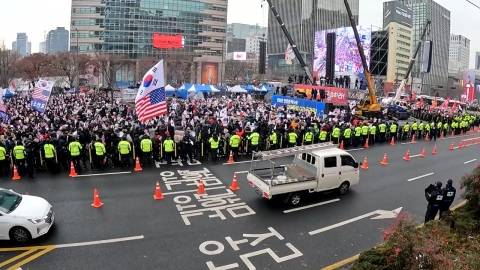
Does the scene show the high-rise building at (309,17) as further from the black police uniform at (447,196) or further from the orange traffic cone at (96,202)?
the orange traffic cone at (96,202)

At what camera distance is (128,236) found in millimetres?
9797

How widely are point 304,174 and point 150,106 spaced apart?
7.59 m

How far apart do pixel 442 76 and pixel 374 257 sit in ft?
478

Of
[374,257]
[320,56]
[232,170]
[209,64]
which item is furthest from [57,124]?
[209,64]

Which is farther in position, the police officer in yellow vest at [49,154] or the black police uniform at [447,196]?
the police officer in yellow vest at [49,154]

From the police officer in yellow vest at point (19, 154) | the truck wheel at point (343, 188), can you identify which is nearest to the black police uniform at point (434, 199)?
the truck wheel at point (343, 188)

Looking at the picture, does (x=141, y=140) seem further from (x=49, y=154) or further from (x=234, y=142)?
(x=234, y=142)

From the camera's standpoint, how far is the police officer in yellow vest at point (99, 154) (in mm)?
15719

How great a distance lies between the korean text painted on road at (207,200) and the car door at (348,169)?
3.71 metres

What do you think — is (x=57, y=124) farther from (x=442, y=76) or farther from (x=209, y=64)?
(x=442, y=76)

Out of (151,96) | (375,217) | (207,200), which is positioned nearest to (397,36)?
(151,96)

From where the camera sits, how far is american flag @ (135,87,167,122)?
1661 centimetres

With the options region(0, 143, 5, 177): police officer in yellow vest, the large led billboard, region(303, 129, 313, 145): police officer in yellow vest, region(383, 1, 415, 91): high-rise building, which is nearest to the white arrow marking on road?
region(303, 129, 313, 145): police officer in yellow vest

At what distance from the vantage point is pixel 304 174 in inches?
508
